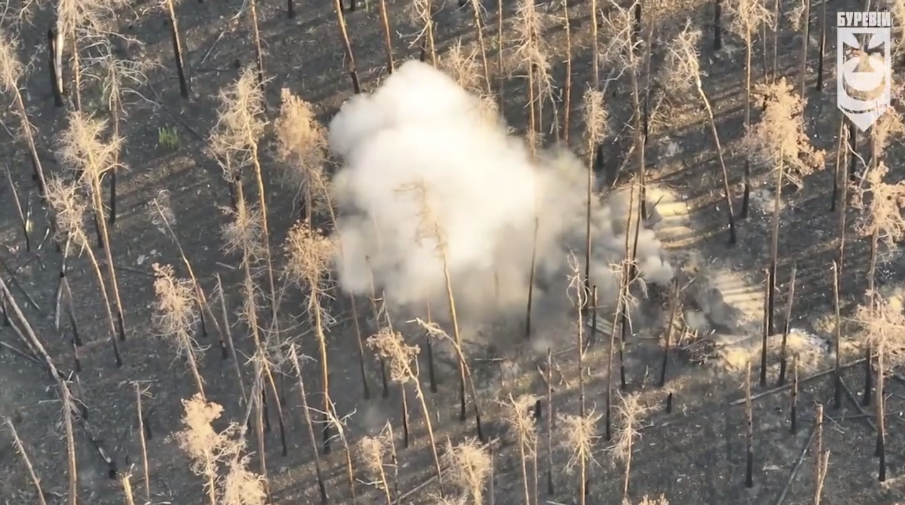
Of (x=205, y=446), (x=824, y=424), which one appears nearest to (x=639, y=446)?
(x=824, y=424)

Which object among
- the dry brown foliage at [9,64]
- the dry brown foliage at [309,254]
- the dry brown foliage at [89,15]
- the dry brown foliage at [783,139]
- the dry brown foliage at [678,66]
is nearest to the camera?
the dry brown foliage at [309,254]

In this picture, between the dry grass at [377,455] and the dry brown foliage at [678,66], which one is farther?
the dry brown foliage at [678,66]

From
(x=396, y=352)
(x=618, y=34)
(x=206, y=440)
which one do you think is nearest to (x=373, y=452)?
(x=396, y=352)

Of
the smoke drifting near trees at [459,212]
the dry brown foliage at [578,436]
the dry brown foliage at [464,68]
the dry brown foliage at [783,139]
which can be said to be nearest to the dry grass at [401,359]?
the smoke drifting near trees at [459,212]

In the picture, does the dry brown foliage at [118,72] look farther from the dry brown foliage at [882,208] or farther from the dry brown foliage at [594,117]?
the dry brown foliage at [882,208]

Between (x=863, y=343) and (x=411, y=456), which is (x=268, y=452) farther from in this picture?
(x=863, y=343)

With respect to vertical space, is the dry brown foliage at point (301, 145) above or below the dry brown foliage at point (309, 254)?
above

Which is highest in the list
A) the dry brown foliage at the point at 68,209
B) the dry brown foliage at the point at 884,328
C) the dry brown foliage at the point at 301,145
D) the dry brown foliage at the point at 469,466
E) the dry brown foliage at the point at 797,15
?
the dry brown foliage at the point at 797,15

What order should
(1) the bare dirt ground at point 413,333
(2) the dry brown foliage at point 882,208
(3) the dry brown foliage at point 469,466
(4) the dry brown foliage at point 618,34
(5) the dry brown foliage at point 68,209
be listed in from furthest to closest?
(4) the dry brown foliage at point 618,34 → (5) the dry brown foliage at point 68,209 → (1) the bare dirt ground at point 413,333 → (2) the dry brown foliage at point 882,208 → (3) the dry brown foliage at point 469,466
